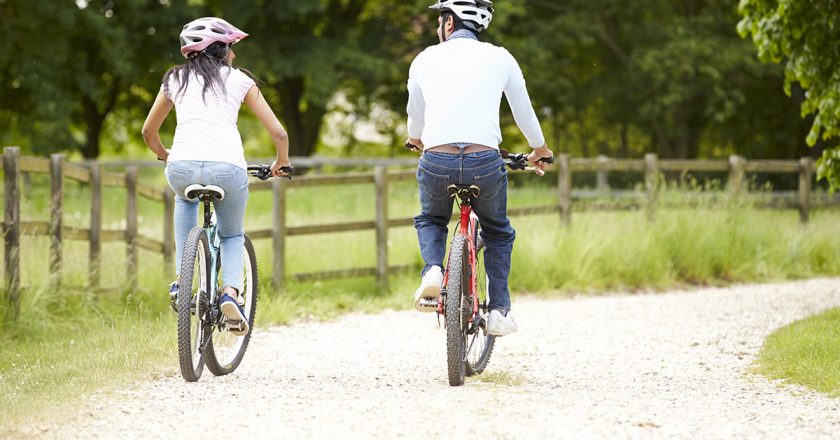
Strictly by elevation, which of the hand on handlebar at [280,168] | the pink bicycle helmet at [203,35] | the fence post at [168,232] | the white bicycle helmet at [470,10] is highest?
the white bicycle helmet at [470,10]

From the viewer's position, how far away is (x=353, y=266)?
11359mm

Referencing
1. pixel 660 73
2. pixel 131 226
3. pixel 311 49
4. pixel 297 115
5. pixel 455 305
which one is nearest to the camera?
pixel 455 305

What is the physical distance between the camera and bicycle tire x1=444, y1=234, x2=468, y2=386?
210 inches

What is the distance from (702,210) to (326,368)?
7.14 m

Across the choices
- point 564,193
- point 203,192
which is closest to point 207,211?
point 203,192

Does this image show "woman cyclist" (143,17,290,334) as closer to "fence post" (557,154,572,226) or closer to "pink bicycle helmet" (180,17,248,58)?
"pink bicycle helmet" (180,17,248,58)

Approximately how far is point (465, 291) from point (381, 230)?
562 cm

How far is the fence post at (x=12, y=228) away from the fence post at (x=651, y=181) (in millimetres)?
7143

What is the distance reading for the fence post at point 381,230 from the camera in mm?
11102

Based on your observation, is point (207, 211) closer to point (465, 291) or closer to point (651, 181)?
point (465, 291)

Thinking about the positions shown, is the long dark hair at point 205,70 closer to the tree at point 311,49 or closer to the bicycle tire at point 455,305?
Answer: the bicycle tire at point 455,305

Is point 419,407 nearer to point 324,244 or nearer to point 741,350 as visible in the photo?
point 741,350

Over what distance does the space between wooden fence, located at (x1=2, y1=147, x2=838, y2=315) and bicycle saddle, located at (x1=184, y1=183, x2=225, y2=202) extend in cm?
313

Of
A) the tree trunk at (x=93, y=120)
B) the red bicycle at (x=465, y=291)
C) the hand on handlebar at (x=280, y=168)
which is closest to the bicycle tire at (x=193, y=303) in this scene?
the hand on handlebar at (x=280, y=168)
